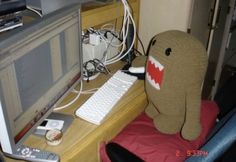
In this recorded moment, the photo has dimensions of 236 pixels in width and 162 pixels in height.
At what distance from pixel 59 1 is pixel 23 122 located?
494 mm

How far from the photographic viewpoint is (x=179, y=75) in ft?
3.39

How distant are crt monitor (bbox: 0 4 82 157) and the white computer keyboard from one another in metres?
0.11

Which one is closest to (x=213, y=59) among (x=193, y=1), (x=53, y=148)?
(x=193, y=1)

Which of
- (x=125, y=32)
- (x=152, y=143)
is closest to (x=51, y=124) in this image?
(x=152, y=143)

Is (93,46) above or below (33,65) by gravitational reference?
below

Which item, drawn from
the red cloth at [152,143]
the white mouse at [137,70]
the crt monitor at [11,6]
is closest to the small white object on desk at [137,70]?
the white mouse at [137,70]

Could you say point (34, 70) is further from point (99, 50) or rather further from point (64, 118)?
point (99, 50)

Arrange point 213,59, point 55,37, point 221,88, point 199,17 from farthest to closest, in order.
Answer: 1. point 221,88
2. point 213,59
3. point 199,17
4. point 55,37

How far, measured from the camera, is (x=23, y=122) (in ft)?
2.59

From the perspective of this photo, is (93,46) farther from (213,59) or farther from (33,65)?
(213,59)

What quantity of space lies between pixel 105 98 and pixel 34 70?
401mm

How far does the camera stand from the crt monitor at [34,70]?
69 cm

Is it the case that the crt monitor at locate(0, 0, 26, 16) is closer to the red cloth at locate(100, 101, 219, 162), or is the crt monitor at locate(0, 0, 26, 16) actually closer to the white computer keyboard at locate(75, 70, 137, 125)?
the white computer keyboard at locate(75, 70, 137, 125)

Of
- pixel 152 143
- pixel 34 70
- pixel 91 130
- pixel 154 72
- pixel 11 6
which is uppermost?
pixel 11 6
